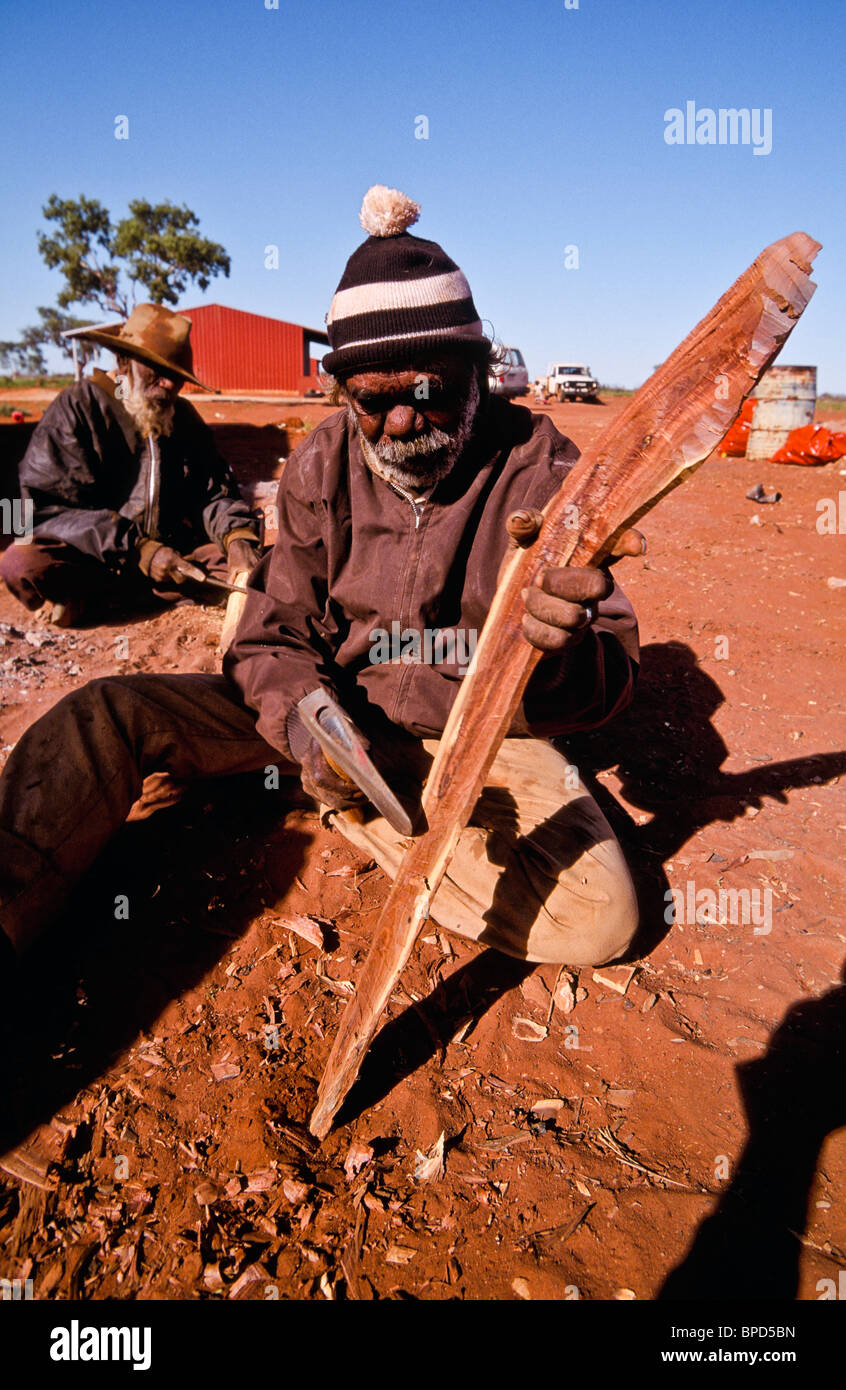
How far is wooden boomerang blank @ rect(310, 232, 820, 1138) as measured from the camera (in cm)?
120

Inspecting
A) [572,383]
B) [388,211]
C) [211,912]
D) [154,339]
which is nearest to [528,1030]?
[211,912]

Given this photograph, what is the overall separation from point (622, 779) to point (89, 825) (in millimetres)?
2096

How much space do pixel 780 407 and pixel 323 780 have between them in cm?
927

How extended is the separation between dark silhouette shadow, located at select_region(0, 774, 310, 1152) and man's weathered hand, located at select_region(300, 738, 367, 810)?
68 cm

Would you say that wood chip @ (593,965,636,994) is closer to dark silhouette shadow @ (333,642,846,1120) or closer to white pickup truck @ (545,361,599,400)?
dark silhouette shadow @ (333,642,846,1120)

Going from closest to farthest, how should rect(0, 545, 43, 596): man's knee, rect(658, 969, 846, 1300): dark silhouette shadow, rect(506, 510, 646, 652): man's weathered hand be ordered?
rect(506, 510, 646, 652): man's weathered hand → rect(658, 969, 846, 1300): dark silhouette shadow → rect(0, 545, 43, 596): man's knee

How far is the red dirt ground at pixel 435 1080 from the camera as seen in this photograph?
1688 millimetres

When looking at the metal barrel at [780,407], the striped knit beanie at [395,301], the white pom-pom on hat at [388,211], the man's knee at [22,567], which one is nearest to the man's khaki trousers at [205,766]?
the striped knit beanie at [395,301]

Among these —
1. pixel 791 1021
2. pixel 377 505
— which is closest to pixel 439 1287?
pixel 791 1021

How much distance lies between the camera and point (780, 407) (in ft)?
30.5

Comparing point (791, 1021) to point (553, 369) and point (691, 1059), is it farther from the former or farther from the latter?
point (553, 369)

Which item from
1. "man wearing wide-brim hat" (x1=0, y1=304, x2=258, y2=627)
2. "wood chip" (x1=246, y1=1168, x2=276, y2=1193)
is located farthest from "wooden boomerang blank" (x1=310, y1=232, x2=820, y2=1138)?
"man wearing wide-brim hat" (x1=0, y1=304, x2=258, y2=627)

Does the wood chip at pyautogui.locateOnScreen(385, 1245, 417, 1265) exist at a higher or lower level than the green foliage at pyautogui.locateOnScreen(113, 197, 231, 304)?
lower

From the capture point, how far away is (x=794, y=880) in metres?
2.67
